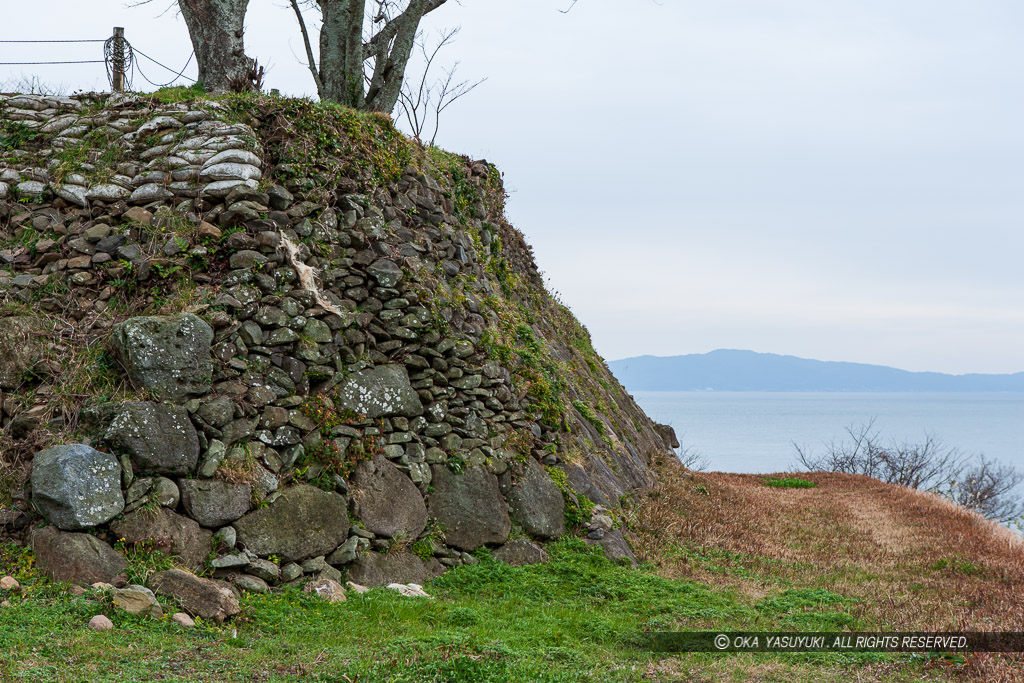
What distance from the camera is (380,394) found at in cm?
1052

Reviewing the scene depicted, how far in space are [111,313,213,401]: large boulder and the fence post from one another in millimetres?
7793

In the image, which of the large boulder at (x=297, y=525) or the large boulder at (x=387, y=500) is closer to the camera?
the large boulder at (x=297, y=525)

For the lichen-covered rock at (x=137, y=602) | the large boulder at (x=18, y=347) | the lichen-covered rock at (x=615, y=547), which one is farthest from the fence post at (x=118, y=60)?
the lichen-covered rock at (x=615, y=547)

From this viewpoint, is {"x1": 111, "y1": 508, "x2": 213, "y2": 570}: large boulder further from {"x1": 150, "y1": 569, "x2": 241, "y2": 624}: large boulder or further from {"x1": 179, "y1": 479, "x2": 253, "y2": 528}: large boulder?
{"x1": 150, "y1": 569, "x2": 241, "y2": 624}: large boulder

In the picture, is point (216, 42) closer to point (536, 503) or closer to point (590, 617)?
point (536, 503)

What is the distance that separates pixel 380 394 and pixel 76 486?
12.6 ft

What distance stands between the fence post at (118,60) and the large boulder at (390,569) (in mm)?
10947

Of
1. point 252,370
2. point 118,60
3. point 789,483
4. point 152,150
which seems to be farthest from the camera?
point 789,483

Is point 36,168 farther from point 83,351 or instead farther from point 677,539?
point 677,539

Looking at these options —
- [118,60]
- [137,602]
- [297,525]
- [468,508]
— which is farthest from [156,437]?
[118,60]

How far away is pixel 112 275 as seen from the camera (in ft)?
34.4

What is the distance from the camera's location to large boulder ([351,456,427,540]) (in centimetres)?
971

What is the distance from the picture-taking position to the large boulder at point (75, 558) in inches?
302

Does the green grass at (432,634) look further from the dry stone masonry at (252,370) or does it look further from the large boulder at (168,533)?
the large boulder at (168,533)
